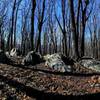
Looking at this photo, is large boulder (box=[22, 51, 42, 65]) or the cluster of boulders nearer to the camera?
the cluster of boulders

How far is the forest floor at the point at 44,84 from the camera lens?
7805 millimetres

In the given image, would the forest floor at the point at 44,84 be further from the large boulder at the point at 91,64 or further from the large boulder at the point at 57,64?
the large boulder at the point at 91,64

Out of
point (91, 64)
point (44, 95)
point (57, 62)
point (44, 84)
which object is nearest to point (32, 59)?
point (57, 62)

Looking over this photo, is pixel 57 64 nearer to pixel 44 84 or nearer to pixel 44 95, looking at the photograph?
pixel 44 84

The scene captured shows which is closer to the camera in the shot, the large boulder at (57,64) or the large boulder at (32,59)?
the large boulder at (57,64)

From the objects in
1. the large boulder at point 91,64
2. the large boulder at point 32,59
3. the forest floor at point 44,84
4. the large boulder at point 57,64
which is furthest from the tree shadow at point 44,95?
the large boulder at point 32,59

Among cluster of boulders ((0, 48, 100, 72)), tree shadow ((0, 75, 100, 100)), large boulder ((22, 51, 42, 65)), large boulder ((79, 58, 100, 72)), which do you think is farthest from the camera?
large boulder ((22, 51, 42, 65))

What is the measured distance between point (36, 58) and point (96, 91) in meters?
4.45

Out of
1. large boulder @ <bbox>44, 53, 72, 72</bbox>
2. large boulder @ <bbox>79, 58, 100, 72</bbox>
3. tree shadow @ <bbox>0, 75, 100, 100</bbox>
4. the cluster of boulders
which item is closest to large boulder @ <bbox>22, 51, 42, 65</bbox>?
the cluster of boulders

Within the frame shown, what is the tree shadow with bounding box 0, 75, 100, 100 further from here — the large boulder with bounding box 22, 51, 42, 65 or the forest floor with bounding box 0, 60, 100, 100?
the large boulder with bounding box 22, 51, 42, 65

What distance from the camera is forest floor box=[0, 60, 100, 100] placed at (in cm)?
780

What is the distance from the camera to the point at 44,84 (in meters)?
8.77

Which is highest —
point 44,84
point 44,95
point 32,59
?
point 32,59

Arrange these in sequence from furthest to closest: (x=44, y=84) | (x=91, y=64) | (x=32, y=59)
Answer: (x=32, y=59), (x=91, y=64), (x=44, y=84)
